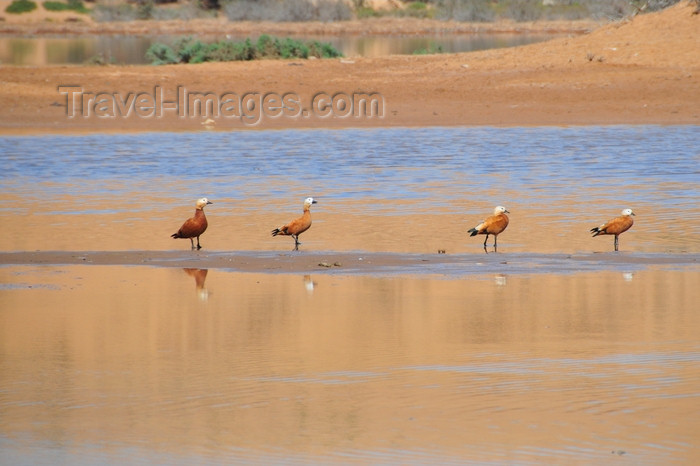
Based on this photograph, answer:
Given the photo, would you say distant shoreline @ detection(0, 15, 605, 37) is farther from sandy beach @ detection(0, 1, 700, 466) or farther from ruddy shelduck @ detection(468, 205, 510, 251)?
ruddy shelduck @ detection(468, 205, 510, 251)

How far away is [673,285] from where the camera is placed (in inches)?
396

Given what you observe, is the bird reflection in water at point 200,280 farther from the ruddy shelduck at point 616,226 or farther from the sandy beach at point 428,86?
the sandy beach at point 428,86

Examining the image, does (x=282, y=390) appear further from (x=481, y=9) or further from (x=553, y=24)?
(x=481, y=9)

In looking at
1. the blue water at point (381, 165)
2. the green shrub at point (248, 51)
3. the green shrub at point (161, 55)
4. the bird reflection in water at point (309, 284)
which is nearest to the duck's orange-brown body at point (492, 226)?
the bird reflection in water at point (309, 284)

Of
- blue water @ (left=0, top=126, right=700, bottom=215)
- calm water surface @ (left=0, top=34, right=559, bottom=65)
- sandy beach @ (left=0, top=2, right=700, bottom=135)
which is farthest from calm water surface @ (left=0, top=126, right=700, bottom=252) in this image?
calm water surface @ (left=0, top=34, right=559, bottom=65)

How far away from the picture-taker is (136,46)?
49938 mm

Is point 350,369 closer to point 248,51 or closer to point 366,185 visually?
point 366,185

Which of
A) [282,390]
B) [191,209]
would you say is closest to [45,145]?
[191,209]

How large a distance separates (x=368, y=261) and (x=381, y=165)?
8.00 metres

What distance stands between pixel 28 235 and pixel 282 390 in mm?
6915

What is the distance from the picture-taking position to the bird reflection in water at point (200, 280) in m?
9.99

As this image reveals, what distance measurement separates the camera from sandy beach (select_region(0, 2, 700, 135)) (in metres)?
25.3

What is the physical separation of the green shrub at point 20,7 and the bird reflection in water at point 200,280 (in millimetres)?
63635

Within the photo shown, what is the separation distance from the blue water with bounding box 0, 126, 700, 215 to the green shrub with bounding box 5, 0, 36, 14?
51072 millimetres
